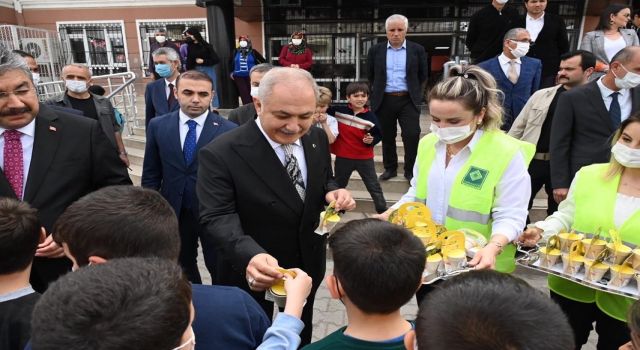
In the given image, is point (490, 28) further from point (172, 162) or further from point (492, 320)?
point (492, 320)

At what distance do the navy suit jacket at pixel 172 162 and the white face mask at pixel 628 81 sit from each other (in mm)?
3052

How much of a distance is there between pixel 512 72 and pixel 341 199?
3427 mm

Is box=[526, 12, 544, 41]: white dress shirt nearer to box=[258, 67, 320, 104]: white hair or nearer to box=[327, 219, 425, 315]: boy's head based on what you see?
box=[258, 67, 320, 104]: white hair

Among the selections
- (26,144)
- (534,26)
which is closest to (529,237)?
(26,144)

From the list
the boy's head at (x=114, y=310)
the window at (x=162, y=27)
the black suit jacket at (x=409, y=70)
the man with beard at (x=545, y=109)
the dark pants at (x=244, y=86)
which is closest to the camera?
the boy's head at (x=114, y=310)

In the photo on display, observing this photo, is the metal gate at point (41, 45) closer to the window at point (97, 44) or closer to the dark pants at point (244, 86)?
the window at point (97, 44)

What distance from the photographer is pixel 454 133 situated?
211 centimetres

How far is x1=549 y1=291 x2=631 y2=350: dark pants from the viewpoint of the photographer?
199cm

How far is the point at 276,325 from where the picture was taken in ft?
4.55

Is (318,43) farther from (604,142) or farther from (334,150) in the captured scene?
(604,142)

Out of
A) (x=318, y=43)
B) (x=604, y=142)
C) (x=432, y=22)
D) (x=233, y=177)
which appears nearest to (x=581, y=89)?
(x=604, y=142)

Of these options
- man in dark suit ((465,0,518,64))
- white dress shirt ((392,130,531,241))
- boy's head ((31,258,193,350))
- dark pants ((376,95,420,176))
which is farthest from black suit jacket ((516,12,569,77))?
boy's head ((31,258,193,350))

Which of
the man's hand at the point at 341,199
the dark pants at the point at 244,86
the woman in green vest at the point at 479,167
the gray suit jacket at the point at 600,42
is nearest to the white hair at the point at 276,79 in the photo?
the man's hand at the point at 341,199

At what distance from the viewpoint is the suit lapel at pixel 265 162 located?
2105 millimetres
